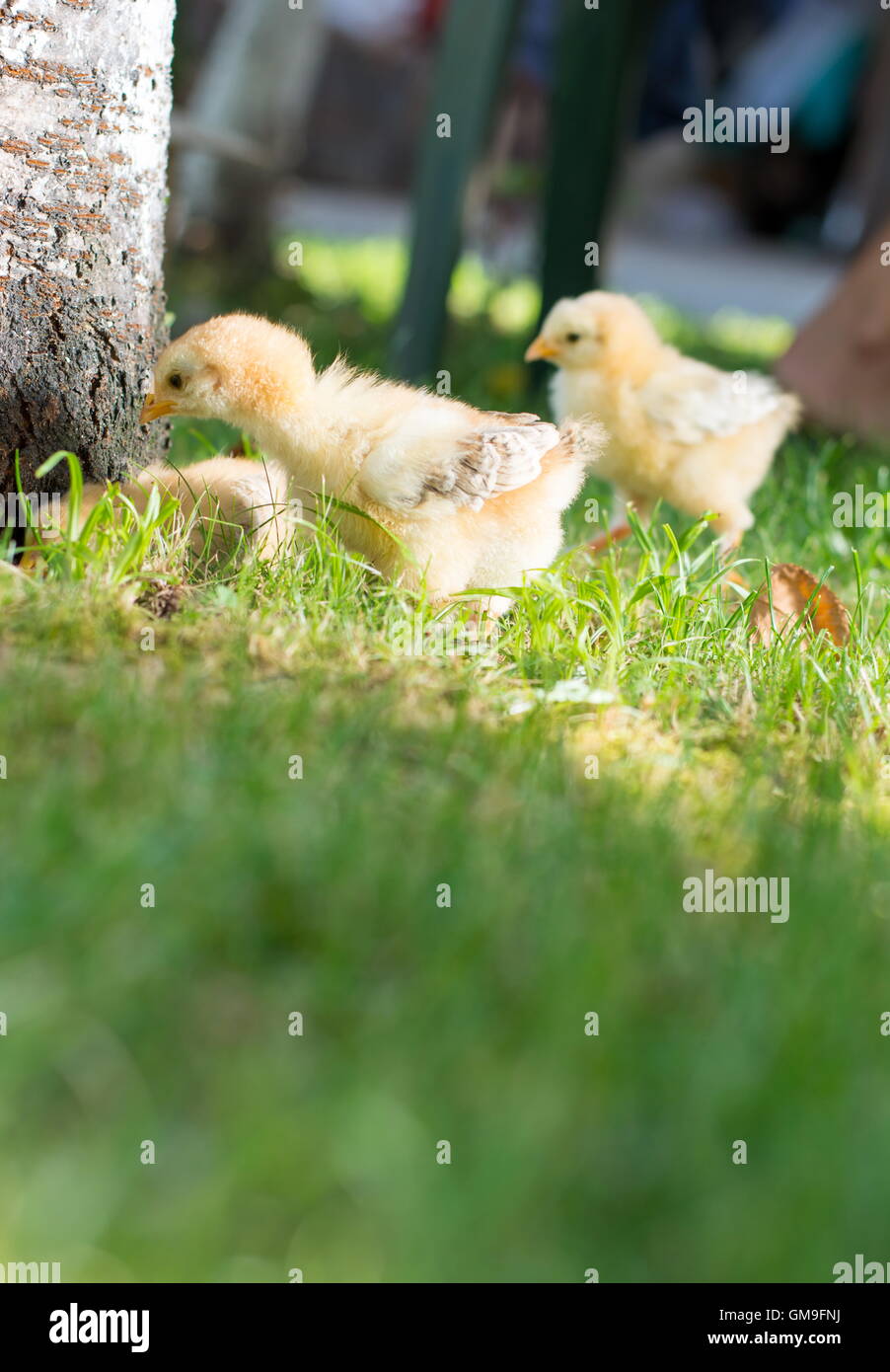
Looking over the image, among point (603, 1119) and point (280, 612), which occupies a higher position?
point (280, 612)

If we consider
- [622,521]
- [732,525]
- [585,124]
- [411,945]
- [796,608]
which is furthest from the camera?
[585,124]

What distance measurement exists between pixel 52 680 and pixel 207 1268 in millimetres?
1137

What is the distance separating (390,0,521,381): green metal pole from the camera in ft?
18.2

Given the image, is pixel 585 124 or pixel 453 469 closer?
pixel 453 469

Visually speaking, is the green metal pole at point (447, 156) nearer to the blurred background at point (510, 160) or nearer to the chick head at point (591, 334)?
the blurred background at point (510, 160)

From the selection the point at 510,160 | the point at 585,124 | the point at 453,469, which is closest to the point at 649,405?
the point at 453,469

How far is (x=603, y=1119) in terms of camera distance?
5.13 feet

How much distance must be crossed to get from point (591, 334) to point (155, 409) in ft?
4.45

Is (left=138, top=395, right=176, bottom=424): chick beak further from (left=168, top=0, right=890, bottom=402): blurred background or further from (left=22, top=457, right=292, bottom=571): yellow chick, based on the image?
(left=168, top=0, right=890, bottom=402): blurred background

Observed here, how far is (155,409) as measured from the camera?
9.39 ft

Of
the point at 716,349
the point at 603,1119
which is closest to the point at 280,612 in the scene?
the point at 603,1119

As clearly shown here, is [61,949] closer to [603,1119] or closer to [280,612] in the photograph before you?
[603,1119]

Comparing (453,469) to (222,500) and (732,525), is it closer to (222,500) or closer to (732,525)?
(222,500)
